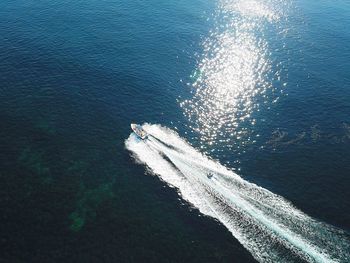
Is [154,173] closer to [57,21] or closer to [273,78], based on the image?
[273,78]

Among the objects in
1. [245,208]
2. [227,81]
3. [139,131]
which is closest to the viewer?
[245,208]

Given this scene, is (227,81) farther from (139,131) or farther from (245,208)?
(245,208)

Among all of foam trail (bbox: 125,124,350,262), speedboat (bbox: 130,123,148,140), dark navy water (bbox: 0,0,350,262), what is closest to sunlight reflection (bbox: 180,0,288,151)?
dark navy water (bbox: 0,0,350,262)

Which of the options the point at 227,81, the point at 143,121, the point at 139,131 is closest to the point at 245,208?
the point at 139,131

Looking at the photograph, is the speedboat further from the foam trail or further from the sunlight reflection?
the sunlight reflection

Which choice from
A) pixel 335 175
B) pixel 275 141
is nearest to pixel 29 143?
pixel 275 141

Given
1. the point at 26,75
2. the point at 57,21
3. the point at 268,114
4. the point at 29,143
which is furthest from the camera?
the point at 57,21
